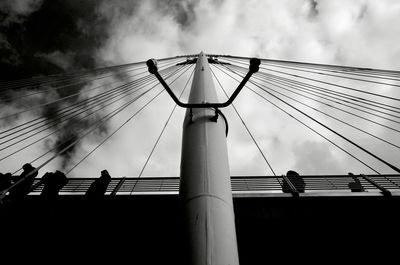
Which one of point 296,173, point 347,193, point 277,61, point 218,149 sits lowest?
point 218,149

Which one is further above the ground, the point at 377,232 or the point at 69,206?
the point at 69,206

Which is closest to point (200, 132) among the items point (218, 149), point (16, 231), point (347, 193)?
point (218, 149)

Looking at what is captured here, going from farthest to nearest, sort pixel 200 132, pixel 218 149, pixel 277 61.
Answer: pixel 277 61, pixel 200 132, pixel 218 149

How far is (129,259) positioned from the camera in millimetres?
7297

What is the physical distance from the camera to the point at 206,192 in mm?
2232

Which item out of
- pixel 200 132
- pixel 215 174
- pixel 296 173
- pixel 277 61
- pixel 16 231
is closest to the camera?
pixel 215 174

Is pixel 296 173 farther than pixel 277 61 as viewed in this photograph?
Yes

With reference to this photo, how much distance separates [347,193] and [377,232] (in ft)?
4.56

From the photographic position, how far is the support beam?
5.98ft

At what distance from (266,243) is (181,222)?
20.3ft

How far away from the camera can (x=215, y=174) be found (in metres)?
2.44

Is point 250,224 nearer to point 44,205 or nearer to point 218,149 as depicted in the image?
point 218,149

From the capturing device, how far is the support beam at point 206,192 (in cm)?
182

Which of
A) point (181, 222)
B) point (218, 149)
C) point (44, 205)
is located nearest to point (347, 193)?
point (218, 149)
